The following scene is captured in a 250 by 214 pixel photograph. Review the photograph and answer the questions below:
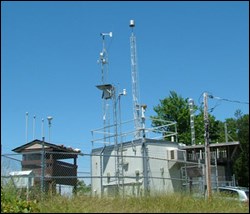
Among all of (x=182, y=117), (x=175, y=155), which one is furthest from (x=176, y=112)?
(x=175, y=155)

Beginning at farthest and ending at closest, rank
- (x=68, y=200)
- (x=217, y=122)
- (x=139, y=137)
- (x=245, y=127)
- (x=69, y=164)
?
(x=217, y=122) < (x=139, y=137) < (x=69, y=164) < (x=245, y=127) < (x=68, y=200)

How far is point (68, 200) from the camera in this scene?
41.4ft

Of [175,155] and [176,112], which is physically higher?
[176,112]

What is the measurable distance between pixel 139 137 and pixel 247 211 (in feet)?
48.6

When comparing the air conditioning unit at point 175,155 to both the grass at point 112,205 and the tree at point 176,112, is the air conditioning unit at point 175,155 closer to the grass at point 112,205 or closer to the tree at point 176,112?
the grass at point 112,205

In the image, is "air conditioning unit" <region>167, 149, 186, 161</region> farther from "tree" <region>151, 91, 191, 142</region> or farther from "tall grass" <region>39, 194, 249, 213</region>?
"tree" <region>151, 91, 191, 142</region>

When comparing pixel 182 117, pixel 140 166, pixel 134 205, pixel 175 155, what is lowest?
pixel 134 205

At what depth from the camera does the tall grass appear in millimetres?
11055

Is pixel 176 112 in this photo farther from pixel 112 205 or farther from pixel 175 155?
pixel 112 205

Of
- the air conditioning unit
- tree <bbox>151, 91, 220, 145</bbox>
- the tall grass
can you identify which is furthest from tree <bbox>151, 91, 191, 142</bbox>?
the tall grass

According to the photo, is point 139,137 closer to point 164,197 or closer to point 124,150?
point 124,150

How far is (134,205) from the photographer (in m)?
12.2

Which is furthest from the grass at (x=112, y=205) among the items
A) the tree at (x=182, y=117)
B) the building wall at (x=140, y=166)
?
the tree at (x=182, y=117)

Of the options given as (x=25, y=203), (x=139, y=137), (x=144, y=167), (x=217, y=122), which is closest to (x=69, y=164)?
(x=144, y=167)
